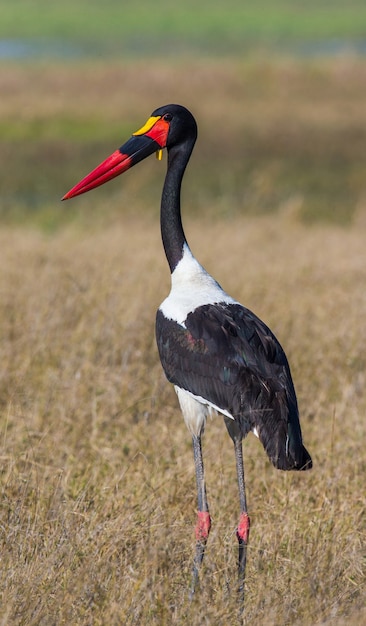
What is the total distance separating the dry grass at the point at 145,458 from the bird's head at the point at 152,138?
1.07 metres

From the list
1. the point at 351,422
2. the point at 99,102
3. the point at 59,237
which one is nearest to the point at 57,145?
the point at 99,102

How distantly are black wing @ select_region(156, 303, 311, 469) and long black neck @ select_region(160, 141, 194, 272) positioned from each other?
12.7 inches

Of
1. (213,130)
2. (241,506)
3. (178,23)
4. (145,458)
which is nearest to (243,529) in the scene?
(241,506)

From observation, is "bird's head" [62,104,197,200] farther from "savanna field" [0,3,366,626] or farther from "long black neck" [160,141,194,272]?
"savanna field" [0,3,366,626]

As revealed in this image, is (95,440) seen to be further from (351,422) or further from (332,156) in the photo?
(332,156)

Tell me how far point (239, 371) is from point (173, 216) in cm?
82

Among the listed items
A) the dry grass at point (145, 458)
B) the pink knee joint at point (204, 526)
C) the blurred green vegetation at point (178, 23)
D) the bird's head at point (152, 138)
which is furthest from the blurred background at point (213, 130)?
the blurred green vegetation at point (178, 23)

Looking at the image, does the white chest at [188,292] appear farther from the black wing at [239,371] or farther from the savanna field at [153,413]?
the savanna field at [153,413]

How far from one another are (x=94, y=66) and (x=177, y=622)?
2309 cm

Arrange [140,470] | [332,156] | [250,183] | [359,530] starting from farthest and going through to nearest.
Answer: [332,156] → [250,183] → [140,470] → [359,530]

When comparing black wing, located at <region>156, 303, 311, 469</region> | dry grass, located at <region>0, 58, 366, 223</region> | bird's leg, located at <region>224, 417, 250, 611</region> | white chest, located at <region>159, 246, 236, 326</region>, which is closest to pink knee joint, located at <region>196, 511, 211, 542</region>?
bird's leg, located at <region>224, 417, 250, 611</region>

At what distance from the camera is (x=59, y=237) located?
968 cm

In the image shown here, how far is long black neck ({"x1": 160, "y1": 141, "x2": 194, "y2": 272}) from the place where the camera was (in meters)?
4.26

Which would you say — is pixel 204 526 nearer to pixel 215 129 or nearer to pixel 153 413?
pixel 153 413
